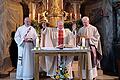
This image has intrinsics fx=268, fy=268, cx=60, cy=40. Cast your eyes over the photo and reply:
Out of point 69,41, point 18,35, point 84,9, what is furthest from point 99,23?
point 18,35

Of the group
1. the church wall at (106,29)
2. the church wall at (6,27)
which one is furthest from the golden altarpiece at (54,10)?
the church wall at (106,29)

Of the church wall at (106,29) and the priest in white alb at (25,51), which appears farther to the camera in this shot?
the church wall at (106,29)

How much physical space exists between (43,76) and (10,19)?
2.13 m

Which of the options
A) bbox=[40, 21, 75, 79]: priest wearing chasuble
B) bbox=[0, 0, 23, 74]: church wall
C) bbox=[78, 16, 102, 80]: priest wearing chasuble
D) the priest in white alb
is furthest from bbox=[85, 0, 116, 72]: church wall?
bbox=[0, 0, 23, 74]: church wall

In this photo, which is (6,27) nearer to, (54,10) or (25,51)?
(25,51)

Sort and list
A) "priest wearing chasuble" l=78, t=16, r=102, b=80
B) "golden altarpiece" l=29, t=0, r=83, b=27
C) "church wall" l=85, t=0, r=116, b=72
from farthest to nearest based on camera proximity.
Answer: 1. "golden altarpiece" l=29, t=0, r=83, b=27
2. "church wall" l=85, t=0, r=116, b=72
3. "priest wearing chasuble" l=78, t=16, r=102, b=80

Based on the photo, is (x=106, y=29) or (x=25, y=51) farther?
(x=106, y=29)

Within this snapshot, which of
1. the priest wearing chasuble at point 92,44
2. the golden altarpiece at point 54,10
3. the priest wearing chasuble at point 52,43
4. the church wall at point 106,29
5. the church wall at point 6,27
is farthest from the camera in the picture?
the golden altarpiece at point 54,10

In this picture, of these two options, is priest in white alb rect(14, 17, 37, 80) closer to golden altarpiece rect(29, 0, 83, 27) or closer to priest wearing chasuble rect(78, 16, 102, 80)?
priest wearing chasuble rect(78, 16, 102, 80)

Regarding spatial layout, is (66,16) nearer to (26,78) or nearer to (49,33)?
(49,33)

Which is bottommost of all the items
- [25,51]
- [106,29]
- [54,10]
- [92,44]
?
[25,51]

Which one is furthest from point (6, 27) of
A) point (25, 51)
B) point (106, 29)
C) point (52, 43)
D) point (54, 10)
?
point (106, 29)

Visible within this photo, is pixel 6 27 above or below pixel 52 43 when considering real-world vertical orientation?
above

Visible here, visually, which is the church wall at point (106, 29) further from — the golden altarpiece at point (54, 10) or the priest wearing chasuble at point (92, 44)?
the priest wearing chasuble at point (92, 44)
